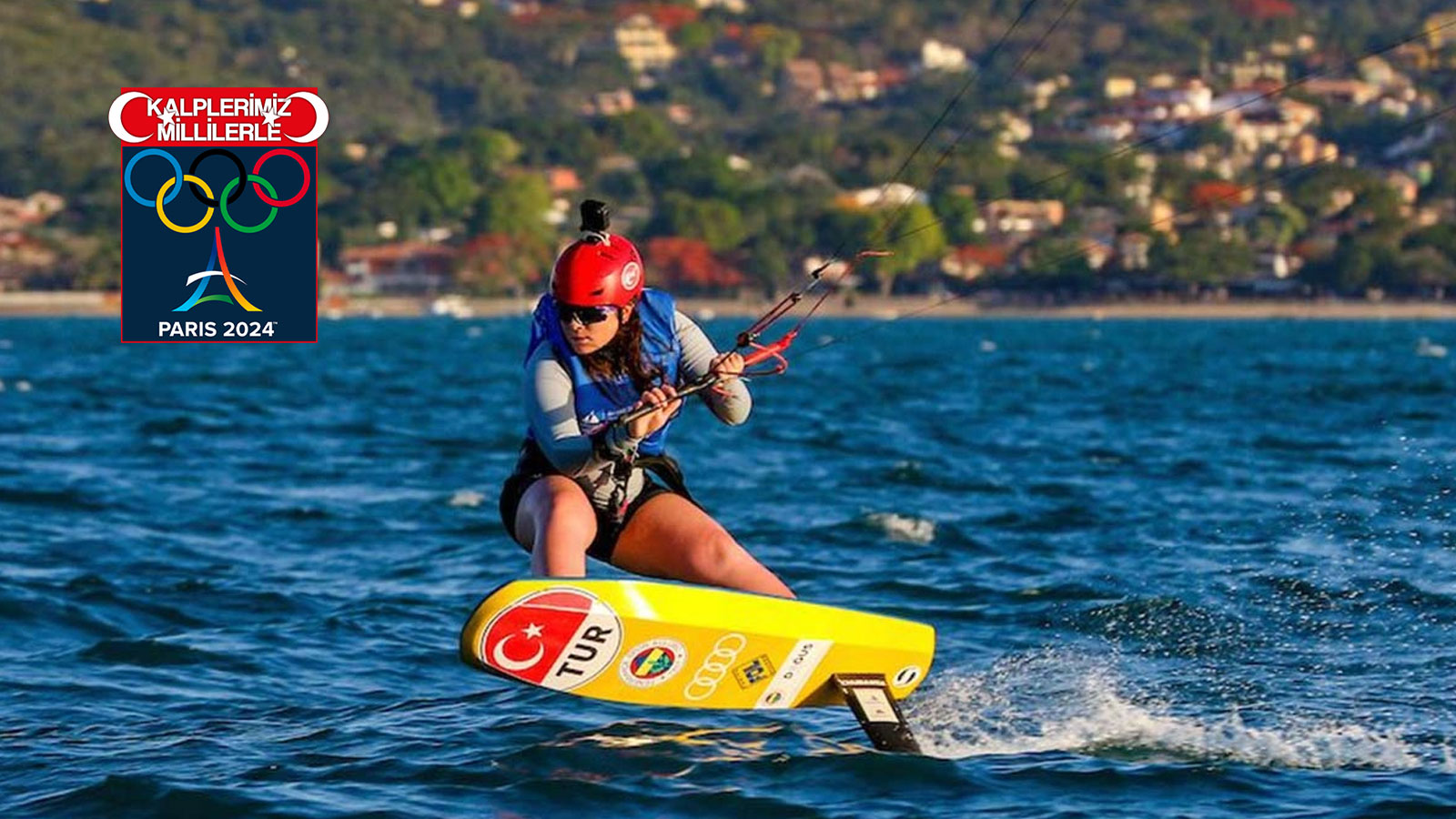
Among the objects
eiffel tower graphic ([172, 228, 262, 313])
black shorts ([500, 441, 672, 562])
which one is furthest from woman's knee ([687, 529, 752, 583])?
eiffel tower graphic ([172, 228, 262, 313])

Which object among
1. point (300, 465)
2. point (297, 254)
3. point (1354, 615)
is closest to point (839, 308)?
point (297, 254)

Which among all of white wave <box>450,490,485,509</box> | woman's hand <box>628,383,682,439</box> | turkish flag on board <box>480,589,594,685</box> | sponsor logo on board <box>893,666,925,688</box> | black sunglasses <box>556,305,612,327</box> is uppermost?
black sunglasses <box>556,305,612,327</box>

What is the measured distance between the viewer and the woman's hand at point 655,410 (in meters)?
9.80

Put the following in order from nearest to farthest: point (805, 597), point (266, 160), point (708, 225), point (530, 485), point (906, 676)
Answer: point (530, 485)
point (906, 676)
point (805, 597)
point (266, 160)
point (708, 225)

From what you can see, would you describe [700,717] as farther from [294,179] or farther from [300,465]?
[294,179]

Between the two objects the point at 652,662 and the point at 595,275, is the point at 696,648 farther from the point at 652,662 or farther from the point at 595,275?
the point at 595,275

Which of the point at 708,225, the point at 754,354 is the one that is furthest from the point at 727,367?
the point at 708,225

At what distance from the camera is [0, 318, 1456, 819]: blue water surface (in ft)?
32.1

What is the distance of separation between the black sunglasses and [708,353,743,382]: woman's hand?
48 cm

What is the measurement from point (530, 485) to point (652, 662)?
0.87m

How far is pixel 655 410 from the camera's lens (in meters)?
9.79

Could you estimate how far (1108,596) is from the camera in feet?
50.2

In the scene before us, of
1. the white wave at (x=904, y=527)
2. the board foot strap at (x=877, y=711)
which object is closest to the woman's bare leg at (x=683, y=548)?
the board foot strap at (x=877, y=711)

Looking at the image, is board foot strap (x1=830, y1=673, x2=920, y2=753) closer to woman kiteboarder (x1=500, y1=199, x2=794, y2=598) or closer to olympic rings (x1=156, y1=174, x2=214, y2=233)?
woman kiteboarder (x1=500, y1=199, x2=794, y2=598)
